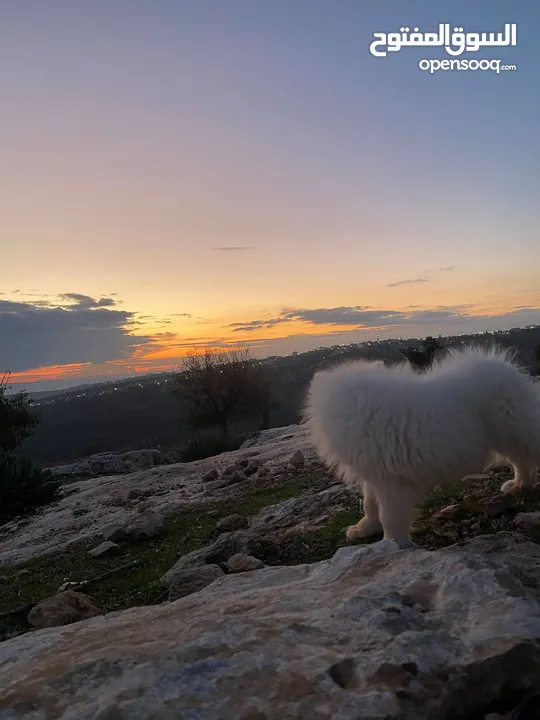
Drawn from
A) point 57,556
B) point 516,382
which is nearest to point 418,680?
point 516,382

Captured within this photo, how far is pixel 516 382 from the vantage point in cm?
488

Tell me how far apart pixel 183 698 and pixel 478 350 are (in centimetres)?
437

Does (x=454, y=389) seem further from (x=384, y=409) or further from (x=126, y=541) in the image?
(x=126, y=541)

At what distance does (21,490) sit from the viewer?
42.5 ft

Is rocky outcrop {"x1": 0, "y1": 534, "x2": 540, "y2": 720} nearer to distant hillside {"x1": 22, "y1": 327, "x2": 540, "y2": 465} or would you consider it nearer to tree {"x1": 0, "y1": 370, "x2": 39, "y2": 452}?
tree {"x1": 0, "y1": 370, "x2": 39, "y2": 452}

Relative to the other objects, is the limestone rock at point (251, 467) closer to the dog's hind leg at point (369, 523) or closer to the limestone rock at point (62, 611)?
the dog's hind leg at point (369, 523)

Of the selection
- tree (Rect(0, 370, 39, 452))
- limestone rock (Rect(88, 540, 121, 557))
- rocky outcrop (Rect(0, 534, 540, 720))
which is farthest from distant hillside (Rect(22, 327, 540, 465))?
rocky outcrop (Rect(0, 534, 540, 720))

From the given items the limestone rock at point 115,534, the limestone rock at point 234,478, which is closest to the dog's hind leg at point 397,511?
the limestone rock at point 115,534

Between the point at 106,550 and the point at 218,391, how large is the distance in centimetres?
2745

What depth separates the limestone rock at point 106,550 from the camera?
269 inches

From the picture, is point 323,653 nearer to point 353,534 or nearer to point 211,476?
point 353,534

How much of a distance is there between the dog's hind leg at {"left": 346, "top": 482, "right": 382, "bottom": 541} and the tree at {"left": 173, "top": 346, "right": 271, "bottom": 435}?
28839 millimetres

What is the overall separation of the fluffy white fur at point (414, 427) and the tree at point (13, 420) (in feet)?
73.0

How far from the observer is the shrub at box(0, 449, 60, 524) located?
12.7m
